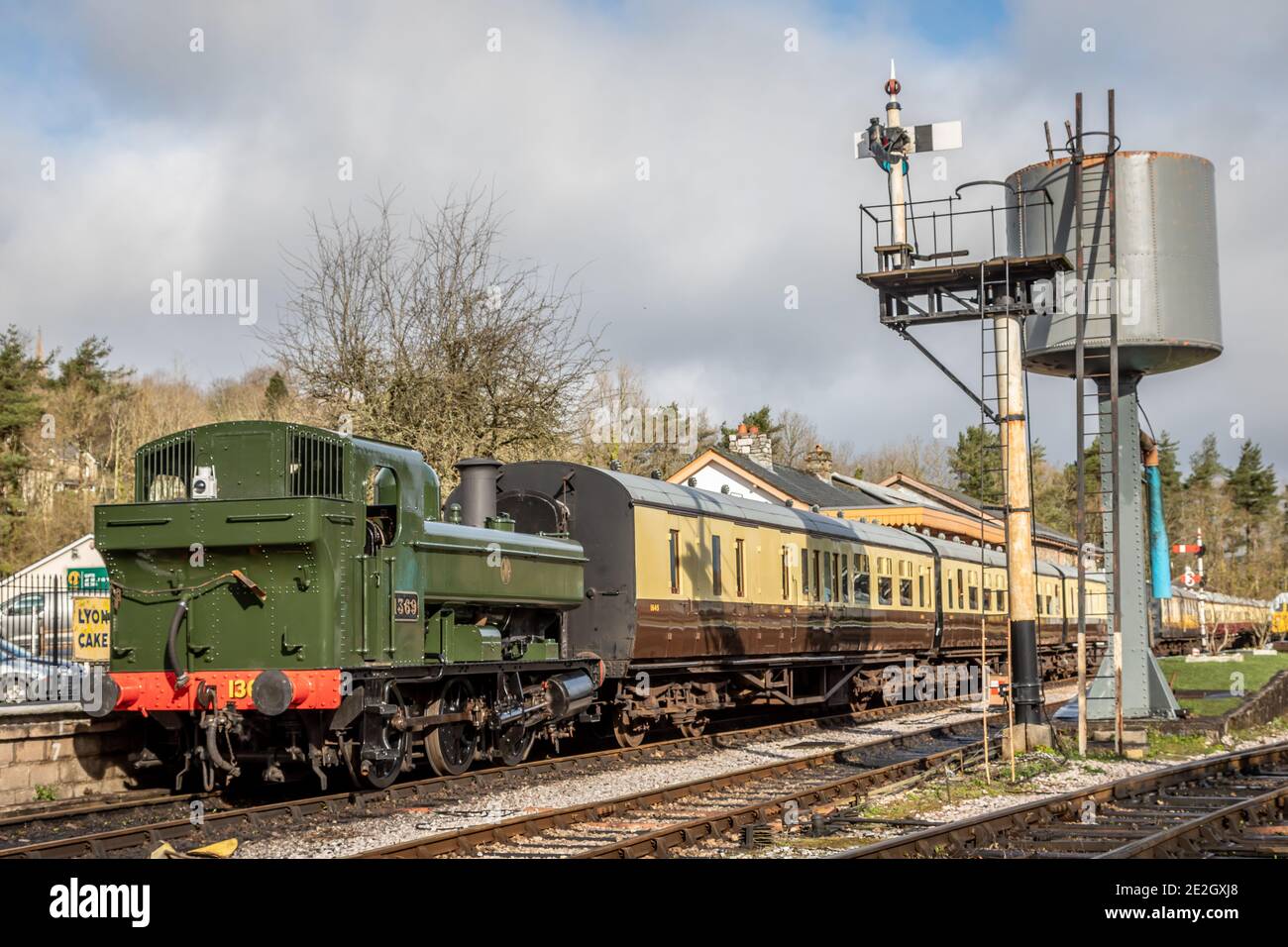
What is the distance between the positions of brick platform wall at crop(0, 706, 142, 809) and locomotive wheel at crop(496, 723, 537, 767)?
406cm

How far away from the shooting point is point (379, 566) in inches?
506

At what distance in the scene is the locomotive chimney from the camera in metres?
16.4

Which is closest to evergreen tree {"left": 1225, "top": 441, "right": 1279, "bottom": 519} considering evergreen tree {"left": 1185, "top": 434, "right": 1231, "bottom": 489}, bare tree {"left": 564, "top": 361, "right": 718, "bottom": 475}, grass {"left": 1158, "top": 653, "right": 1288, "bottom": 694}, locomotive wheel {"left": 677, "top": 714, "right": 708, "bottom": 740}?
evergreen tree {"left": 1185, "top": 434, "right": 1231, "bottom": 489}

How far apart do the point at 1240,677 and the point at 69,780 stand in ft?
71.6

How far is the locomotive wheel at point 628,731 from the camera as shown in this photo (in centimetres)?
1881

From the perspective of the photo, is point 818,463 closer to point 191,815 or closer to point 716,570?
point 716,570

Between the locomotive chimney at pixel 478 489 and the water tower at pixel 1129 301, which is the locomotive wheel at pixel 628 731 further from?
the water tower at pixel 1129 301

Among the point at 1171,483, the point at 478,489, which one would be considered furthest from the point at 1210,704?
the point at 1171,483

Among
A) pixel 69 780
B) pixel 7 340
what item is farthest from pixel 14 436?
pixel 69 780

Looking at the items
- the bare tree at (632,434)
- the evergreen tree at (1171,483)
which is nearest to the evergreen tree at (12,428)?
the bare tree at (632,434)

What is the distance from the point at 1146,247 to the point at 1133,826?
11211 mm

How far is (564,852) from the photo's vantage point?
10.4 metres

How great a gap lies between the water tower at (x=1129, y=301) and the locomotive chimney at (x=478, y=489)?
8.72 m
